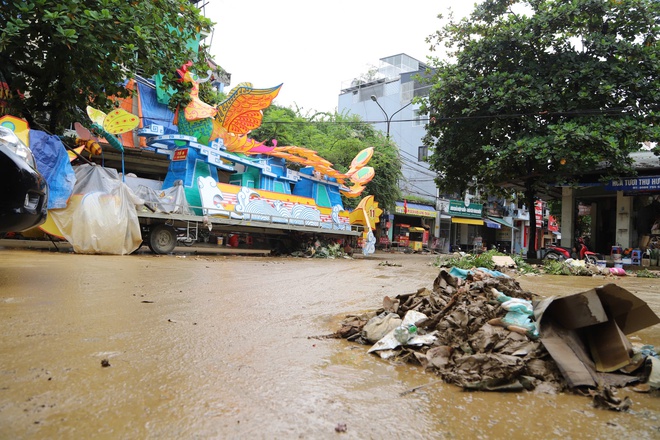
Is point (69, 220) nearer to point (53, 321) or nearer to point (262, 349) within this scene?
point (53, 321)

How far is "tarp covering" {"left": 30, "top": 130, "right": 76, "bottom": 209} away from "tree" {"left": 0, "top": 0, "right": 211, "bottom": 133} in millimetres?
535

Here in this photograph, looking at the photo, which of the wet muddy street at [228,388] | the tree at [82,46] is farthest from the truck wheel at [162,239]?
the wet muddy street at [228,388]

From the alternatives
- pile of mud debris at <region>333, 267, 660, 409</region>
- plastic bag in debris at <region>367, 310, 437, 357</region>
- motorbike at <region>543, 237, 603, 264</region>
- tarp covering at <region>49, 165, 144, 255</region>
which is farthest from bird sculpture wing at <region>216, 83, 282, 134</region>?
plastic bag in debris at <region>367, 310, 437, 357</region>

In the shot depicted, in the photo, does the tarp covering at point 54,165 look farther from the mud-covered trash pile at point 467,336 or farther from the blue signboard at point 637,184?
the blue signboard at point 637,184

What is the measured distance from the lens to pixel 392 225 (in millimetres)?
31906

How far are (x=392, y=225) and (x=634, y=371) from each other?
2920 centimetres

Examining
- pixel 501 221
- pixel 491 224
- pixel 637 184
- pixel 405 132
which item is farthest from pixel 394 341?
pixel 501 221

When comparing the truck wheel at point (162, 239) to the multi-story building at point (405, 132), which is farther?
the multi-story building at point (405, 132)

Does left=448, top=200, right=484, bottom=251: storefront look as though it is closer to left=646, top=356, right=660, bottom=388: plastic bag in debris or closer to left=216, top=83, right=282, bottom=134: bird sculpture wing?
left=216, top=83, right=282, bottom=134: bird sculpture wing

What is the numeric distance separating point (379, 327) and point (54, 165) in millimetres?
8897

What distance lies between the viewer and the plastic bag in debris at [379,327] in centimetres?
364

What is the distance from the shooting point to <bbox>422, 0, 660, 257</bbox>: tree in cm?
1292

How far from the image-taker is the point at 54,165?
9305 millimetres

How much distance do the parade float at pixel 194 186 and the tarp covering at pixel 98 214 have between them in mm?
23
